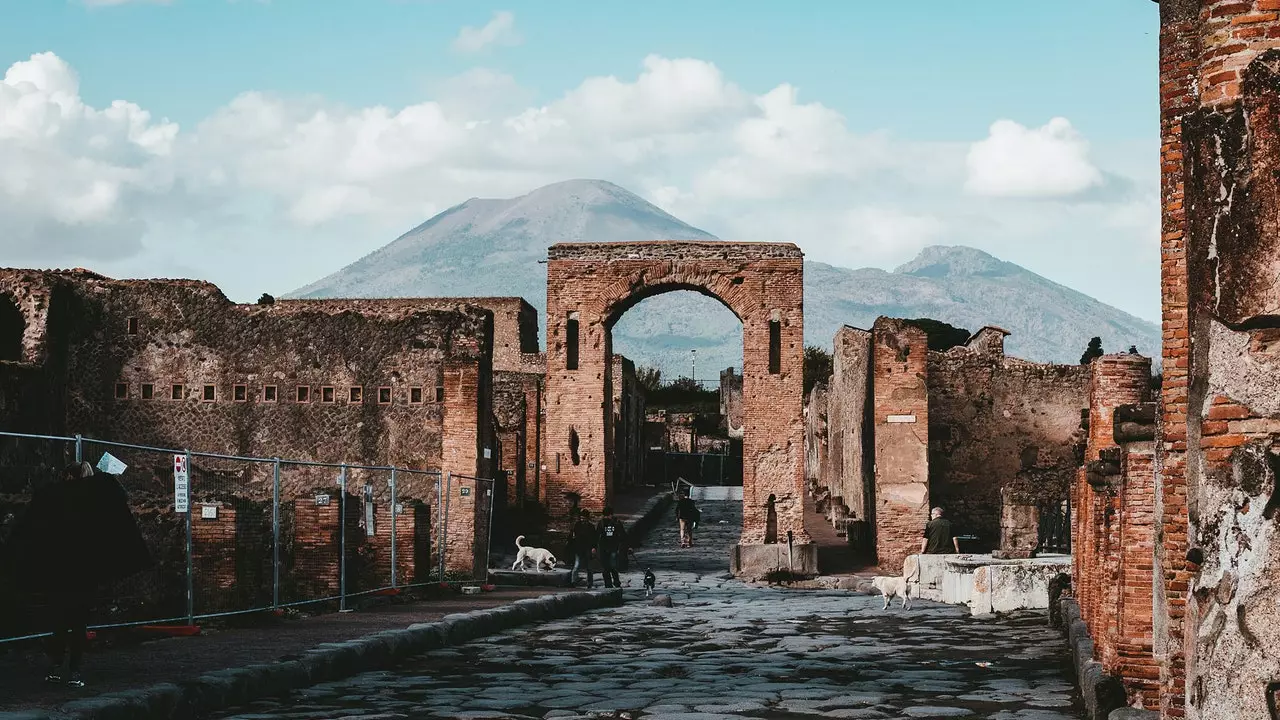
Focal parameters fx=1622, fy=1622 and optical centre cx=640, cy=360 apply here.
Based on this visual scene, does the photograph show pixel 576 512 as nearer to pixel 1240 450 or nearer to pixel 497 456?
pixel 497 456

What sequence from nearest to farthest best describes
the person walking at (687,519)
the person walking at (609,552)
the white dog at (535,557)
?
the person walking at (609,552), the white dog at (535,557), the person walking at (687,519)

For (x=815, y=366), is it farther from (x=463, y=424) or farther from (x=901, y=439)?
(x=463, y=424)

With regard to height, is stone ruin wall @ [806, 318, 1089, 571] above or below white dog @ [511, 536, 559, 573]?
above

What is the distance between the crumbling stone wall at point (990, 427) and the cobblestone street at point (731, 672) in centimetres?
1041

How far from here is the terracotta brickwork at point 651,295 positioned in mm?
27984

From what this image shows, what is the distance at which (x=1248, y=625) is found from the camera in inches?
152

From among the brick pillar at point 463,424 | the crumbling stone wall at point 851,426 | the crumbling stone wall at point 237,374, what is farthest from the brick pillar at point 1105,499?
the crumbling stone wall at point 851,426

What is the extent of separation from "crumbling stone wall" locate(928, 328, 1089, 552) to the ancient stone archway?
2482 millimetres

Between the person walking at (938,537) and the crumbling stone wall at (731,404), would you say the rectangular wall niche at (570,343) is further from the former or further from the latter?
the crumbling stone wall at (731,404)

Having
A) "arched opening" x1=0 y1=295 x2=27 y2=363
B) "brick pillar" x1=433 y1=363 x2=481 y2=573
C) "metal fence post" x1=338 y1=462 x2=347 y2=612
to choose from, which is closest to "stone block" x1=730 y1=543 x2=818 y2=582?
"brick pillar" x1=433 y1=363 x2=481 y2=573

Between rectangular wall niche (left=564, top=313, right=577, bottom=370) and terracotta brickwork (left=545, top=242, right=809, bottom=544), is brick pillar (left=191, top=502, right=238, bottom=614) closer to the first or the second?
terracotta brickwork (left=545, top=242, right=809, bottom=544)

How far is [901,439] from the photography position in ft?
83.8

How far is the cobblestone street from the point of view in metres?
8.91

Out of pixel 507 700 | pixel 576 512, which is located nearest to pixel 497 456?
pixel 576 512
